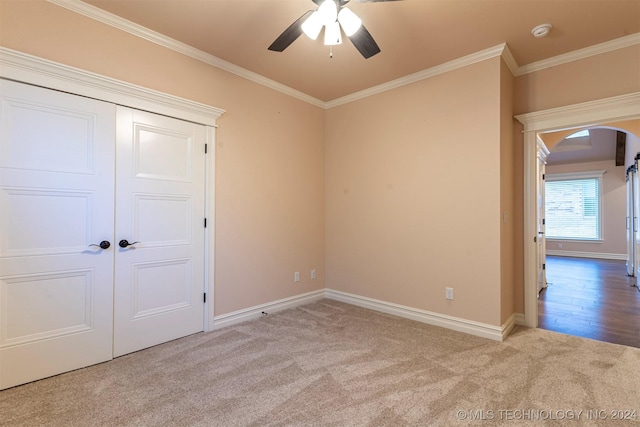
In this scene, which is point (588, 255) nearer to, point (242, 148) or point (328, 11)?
point (242, 148)

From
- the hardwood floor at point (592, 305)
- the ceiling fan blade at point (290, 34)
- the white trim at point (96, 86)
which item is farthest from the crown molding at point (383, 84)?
the hardwood floor at point (592, 305)

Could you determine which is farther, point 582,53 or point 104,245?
point 582,53

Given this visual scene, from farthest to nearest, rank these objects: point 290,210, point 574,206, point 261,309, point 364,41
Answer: point 574,206, point 290,210, point 261,309, point 364,41

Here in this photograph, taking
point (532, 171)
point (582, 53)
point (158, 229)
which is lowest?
point (158, 229)

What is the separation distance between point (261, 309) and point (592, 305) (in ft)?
14.5

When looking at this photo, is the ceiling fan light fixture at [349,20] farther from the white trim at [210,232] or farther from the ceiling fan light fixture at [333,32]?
the white trim at [210,232]

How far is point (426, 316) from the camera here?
3.38m

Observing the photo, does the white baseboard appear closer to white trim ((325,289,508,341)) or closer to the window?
white trim ((325,289,508,341))

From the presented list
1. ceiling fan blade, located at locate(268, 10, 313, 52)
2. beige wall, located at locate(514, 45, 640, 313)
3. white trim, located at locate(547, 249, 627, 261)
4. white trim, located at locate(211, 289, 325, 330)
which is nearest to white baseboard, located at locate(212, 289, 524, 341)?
white trim, located at locate(211, 289, 325, 330)

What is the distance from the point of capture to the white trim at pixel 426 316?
295 centimetres

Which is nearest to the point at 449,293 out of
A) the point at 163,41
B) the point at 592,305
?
the point at 592,305

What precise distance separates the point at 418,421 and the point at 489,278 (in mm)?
1727

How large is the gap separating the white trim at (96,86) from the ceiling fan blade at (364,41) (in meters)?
1.65

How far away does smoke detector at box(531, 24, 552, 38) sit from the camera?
257cm
